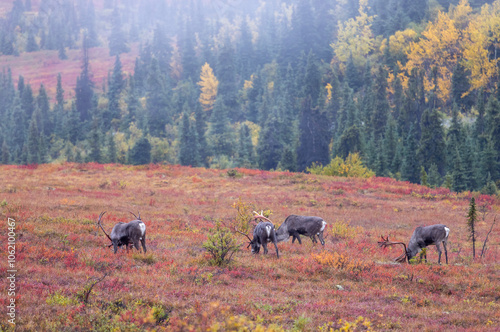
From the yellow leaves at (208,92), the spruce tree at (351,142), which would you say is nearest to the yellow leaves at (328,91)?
the spruce tree at (351,142)

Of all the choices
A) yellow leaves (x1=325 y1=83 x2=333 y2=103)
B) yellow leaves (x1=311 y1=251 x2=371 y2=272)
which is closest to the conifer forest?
yellow leaves (x1=325 y1=83 x2=333 y2=103)

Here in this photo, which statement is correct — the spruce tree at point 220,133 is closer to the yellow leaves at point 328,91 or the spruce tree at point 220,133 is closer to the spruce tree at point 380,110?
the yellow leaves at point 328,91

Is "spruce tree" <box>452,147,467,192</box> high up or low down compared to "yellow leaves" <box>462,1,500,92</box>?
down

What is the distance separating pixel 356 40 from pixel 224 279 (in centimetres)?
8826

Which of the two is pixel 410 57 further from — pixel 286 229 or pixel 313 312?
pixel 313 312

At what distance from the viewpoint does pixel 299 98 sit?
287 feet

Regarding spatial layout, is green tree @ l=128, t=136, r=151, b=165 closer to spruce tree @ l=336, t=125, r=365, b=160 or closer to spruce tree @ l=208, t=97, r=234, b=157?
spruce tree @ l=208, t=97, r=234, b=157

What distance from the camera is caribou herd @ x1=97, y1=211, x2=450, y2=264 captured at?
1279cm

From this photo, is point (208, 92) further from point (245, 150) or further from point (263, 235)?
point (263, 235)

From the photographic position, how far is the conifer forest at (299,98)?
58.1m

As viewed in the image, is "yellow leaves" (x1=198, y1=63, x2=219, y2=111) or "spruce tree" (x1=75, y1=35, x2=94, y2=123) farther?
"spruce tree" (x1=75, y1=35, x2=94, y2=123)

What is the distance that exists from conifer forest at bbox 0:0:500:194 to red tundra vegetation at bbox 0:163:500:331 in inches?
1185

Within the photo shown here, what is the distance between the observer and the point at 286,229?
50.7 ft

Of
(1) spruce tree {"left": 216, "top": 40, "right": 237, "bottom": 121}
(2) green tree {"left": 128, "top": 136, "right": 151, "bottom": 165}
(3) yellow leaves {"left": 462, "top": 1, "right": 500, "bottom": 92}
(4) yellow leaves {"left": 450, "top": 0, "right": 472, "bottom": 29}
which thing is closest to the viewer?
(3) yellow leaves {"left": 462, "top": 1, "right": 500, "bottom": 92}
